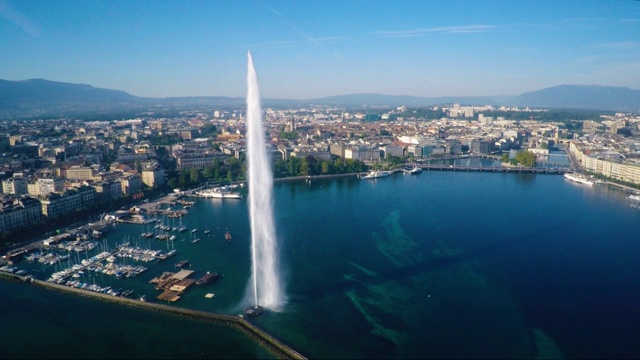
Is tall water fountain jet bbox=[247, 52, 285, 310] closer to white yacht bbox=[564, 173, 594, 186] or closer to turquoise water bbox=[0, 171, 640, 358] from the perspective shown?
turquoise water bbox=[0, 171, 640, 358]

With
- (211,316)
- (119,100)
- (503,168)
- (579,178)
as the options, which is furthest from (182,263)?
(119,100)

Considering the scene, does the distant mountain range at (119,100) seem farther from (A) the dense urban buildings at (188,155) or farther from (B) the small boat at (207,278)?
(B) the small boat at (207,278)

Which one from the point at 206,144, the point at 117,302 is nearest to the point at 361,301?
the point at 117,302

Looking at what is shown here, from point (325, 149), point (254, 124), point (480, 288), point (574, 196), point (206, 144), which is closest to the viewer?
point (254, 124)

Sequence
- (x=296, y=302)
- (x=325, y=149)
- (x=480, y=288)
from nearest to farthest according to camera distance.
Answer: (x=296, y=302)
(x=480, y=288)
(x=325, y=149)

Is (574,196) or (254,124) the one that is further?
(574,196)

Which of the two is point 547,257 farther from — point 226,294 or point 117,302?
point 117,302

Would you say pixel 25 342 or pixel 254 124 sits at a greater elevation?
pixel 254 124

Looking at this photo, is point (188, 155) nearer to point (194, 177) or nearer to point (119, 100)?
point (194, 177)
